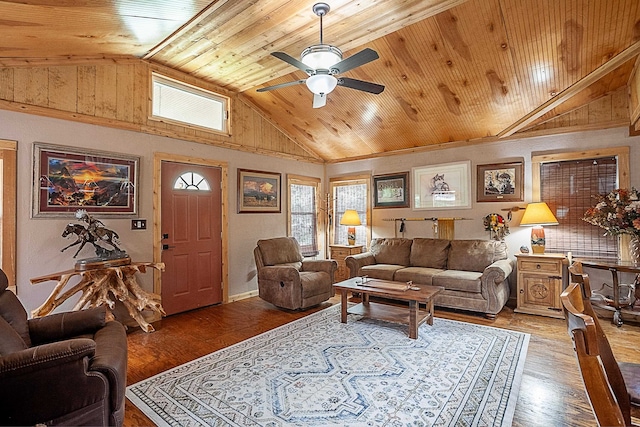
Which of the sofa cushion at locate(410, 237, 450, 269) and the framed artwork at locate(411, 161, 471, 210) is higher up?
the framed artwork at locate(411, 161, 471, 210)

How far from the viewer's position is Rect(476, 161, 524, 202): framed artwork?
15.7 ft

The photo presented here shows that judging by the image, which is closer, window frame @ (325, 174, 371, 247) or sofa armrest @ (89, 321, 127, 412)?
sofa armrest @ (89, 321, 127, 412)

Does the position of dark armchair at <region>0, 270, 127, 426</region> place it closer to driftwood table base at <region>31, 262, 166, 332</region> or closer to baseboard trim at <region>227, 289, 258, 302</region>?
driftwood table base at <region>31, 262, 166, 332</region>

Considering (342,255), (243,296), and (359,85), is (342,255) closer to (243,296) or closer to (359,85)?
(243,296)

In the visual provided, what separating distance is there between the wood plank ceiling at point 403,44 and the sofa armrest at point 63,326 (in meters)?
2.22

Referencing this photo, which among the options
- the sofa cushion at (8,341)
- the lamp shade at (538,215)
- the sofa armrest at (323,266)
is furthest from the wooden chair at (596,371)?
the sofa armrest at (323,266)

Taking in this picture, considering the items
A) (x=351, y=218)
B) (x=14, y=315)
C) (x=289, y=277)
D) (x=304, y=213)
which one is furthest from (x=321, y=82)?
(x=304, y=213)

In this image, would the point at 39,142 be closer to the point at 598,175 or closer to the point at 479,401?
the point at 479,401

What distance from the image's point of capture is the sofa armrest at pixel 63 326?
221 cm

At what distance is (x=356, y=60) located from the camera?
2641 mm

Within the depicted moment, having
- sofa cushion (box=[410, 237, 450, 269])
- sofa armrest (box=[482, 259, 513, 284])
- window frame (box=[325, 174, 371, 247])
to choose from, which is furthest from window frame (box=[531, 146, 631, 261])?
window frame (box=[325, 174, 371, 247])

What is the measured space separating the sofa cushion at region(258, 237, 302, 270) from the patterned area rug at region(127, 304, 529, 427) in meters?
1.52

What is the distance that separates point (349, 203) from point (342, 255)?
3.71ft

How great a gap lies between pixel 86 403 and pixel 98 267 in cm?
208
